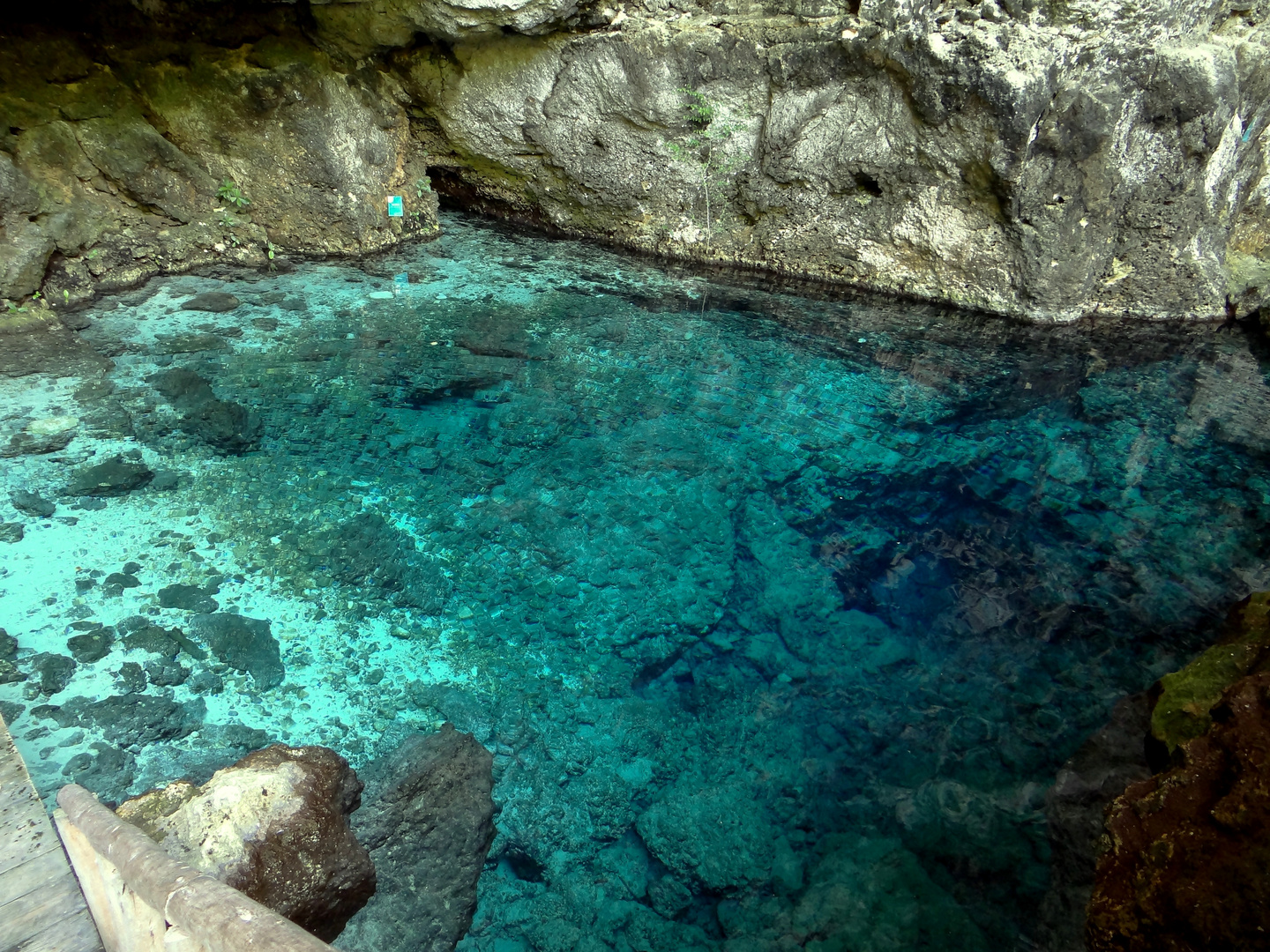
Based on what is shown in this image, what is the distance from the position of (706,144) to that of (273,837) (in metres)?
6.71

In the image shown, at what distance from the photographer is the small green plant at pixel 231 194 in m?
6.40

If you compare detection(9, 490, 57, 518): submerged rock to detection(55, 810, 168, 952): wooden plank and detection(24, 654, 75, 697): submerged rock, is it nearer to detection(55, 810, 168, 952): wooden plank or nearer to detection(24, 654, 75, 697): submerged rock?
detection(24, 654, 75, 697): submerged rock

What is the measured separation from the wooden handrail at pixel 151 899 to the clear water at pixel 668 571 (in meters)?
0.77

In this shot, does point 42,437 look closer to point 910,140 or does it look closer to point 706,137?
point 706,137

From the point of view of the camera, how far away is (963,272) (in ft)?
22.7

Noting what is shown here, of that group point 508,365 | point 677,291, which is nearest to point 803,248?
point 677,291

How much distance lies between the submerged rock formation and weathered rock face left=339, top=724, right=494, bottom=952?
186 inches

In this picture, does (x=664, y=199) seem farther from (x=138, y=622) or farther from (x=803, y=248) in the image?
(x=138, y=622)

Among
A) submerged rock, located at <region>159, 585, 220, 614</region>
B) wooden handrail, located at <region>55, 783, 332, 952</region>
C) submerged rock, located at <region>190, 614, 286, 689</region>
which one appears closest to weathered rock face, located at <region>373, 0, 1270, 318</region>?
submerged rock, located at <region>159, 585, 220, 614</region>

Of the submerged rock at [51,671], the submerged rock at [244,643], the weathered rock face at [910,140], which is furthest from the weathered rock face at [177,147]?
the submerged rock at [244,643]

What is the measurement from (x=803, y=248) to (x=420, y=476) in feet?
15.5

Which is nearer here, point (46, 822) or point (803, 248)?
point (46, 822)

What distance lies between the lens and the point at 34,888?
1.98 metres

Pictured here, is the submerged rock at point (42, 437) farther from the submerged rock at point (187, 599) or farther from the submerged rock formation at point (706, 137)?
the submerged rock formation at point (706, 137)
